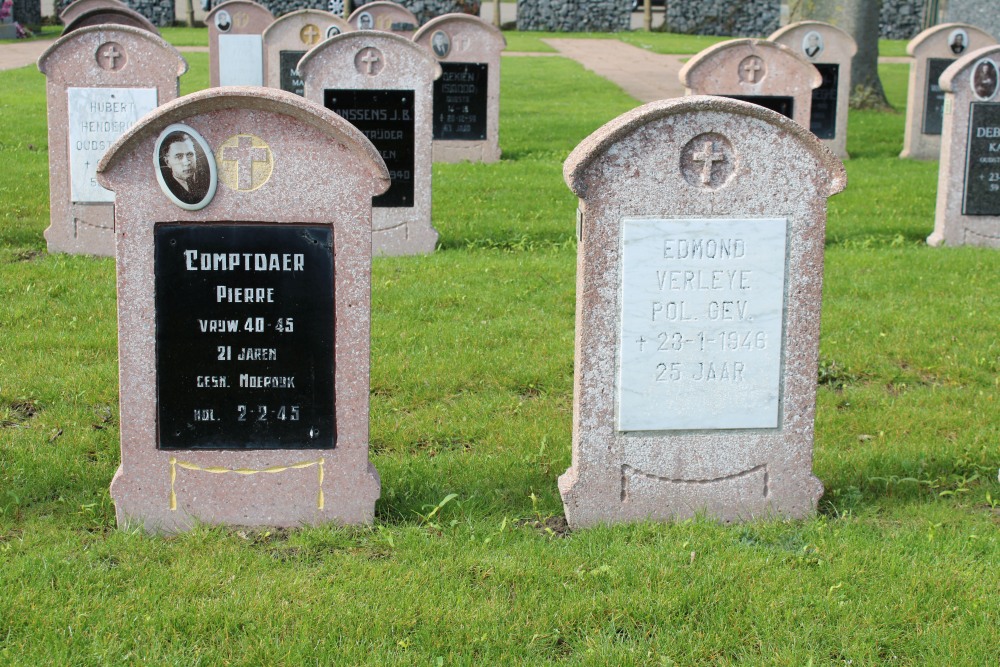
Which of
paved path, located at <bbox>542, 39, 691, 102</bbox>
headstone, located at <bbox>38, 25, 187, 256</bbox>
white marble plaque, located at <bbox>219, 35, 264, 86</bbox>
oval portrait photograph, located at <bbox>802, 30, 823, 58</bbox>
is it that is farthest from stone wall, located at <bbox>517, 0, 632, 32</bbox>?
headstone, located at <bbox>38, 25, 187, 256</bbox>

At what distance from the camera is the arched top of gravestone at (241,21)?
1769 centimetres

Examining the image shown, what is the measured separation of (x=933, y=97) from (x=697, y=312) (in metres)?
12.0

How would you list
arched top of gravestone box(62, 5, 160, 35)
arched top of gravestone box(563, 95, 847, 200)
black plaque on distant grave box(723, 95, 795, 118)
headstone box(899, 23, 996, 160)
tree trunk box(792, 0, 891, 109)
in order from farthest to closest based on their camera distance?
tree trunk box(792, 0, 891, 109) < arched top of gravestone box(62, 5, 160, 35) < headstone box(899, 23, 996, 160) < black plaque on distant grave box(723, 95, 795, 118) < arched top of gravestone box(563, 95, 847, 200)

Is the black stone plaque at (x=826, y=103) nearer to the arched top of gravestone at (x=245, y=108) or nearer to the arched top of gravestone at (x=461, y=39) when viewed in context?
the arched top of gravestone at (x=461, y=39)

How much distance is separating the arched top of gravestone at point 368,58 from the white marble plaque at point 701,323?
5250 mm

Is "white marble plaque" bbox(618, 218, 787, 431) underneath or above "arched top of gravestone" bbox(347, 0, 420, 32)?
underneath

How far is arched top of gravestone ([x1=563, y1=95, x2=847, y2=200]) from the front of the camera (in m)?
4.64

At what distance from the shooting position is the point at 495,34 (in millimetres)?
14297

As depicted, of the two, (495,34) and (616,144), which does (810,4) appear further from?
(616,144)

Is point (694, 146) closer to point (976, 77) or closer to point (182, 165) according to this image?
point (182, 165)

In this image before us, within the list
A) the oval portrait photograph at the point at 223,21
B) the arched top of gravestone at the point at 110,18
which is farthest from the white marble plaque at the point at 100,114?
the oval portrait photograph at the point at 223,21

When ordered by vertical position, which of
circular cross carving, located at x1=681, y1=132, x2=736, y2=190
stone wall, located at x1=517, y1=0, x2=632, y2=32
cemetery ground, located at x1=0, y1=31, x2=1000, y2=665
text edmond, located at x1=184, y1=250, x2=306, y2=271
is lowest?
cemetery ground, located at x1=0, y1=31, x2=1000, y2=665

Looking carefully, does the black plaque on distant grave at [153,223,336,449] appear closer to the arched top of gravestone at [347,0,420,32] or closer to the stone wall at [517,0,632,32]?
the arched top of gravestone at [347,0,420,32]

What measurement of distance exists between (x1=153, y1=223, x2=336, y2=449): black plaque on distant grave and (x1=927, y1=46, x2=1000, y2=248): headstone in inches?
279
